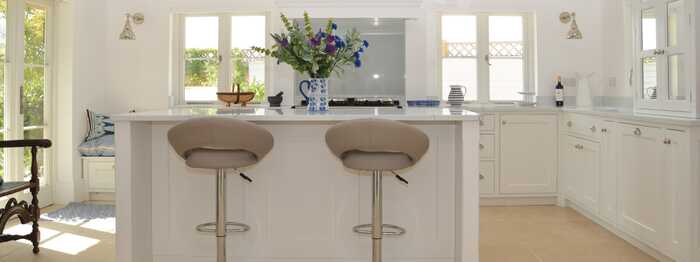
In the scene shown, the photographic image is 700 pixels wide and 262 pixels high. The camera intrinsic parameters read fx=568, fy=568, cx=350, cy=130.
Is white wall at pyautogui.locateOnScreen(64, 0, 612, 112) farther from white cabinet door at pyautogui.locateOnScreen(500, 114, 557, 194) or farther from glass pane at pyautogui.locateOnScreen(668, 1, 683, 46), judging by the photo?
glass pane at pyautogui.locateOnScreen(668, 1, 683, 46)

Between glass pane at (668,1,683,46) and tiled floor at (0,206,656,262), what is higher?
glass pane at (668,1,683,46)

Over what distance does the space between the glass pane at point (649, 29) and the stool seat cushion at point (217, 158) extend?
272 cm

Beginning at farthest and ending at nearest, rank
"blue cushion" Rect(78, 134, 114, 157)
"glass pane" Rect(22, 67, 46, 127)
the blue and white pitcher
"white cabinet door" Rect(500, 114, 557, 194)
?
"blue cushion" Rect(78, 134, 114, 157), "white cabinet door" Rect(500, 114, 557, 194), "glass pane" Rect(22, 67, 46, 127), the blue and white pitcher

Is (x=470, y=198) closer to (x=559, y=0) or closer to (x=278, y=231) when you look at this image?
(x=278, y=231)

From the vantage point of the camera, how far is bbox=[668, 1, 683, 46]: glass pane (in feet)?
10.9

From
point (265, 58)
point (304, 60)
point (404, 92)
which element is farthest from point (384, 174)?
point (265, 58)

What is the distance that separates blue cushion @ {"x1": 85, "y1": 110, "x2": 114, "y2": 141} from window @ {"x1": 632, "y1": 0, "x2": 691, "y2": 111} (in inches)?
183

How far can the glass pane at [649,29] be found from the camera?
363 centimetres

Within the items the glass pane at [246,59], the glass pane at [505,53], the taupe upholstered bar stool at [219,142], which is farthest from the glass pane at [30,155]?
the glass pane at [505,53]

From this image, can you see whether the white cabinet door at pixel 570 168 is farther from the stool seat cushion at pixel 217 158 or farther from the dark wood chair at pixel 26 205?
the dark wood chair at pixel 26 205

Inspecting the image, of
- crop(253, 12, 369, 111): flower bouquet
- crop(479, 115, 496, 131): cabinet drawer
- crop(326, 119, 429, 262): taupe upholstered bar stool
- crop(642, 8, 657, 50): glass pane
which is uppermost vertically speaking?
crop(642, 8, 657, 50): glass pane

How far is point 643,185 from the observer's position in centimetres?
355

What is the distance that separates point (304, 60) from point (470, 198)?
1.12m

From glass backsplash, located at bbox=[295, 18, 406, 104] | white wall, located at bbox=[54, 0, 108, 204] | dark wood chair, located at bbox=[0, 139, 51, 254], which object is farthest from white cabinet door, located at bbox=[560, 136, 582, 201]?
white wall, located at bbox=[54, 0, 108, 204]
